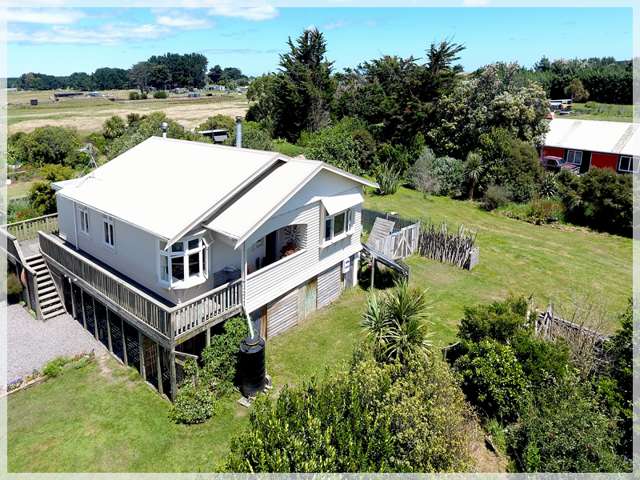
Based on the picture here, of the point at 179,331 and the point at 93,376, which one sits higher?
the point at 179,331

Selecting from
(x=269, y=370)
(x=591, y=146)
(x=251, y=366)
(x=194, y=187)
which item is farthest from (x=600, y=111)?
(x=251, y=366)

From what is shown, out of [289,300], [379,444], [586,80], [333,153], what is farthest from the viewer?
[586,80]

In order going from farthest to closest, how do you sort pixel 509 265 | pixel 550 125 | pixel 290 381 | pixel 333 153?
pixel 550 125
pixel 333 153
pixel 509 265
pixel 290 381

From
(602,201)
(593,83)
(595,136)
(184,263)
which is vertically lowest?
(602,201)

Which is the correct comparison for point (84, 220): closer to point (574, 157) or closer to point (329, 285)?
point (329, 285)

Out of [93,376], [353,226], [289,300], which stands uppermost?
[353,226]

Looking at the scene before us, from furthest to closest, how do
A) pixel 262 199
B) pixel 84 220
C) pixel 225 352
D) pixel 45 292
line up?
pixel 45 292, pixel 84 220, pixel 262 199, pixel 225 352

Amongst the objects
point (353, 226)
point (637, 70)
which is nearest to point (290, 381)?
point (353, 226)

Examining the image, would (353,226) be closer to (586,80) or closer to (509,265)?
(509,265)
